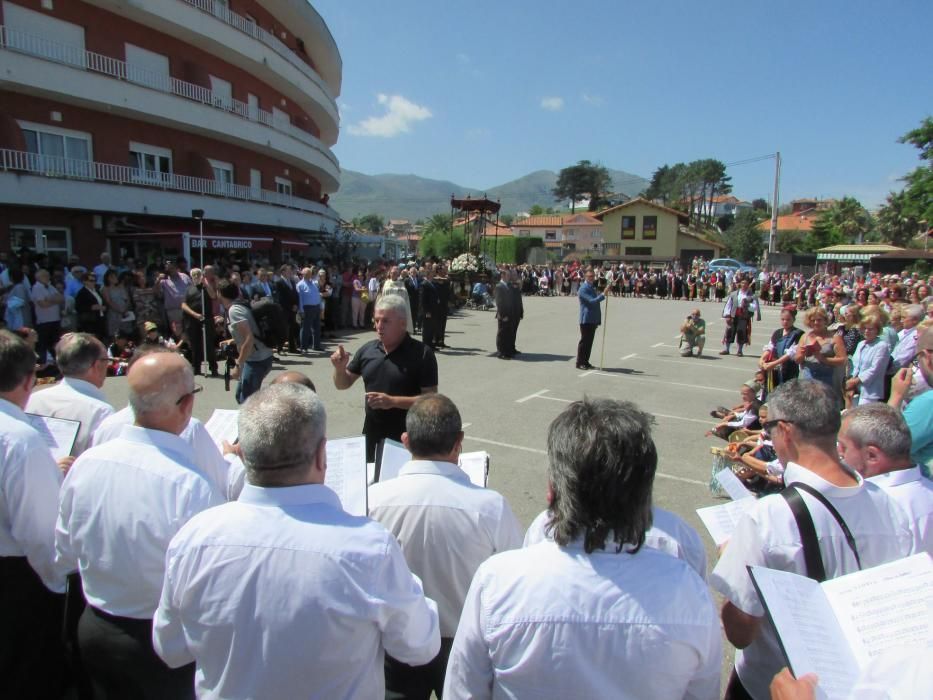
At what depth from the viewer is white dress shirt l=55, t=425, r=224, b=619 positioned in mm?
2088

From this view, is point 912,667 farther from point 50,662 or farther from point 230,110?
point 230,110

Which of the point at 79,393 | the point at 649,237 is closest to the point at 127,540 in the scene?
the point at 79,393

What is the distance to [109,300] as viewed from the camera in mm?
11172

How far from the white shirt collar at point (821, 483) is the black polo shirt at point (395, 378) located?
8.37ft

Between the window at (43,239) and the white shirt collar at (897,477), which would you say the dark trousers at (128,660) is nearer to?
the white shirt collar at (897,477)

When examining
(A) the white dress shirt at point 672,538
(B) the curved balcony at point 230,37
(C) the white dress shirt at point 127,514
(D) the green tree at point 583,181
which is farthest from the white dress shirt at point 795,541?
(D) the green tree at point 583,181

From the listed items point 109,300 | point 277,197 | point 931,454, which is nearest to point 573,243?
point 277,197

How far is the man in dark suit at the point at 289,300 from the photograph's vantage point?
1255 cm

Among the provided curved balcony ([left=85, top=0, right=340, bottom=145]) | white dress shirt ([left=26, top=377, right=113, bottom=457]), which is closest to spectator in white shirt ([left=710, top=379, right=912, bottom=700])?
white dress shirt ([left=26, top=377, right=113, bottom=457])

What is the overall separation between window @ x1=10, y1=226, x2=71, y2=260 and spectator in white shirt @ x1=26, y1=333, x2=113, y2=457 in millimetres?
15706

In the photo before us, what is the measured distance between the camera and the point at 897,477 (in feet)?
8.25

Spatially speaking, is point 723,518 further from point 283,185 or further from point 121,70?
point 283,185

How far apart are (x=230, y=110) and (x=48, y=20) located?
21.8 feet

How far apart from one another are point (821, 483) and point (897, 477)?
29.1 inches
